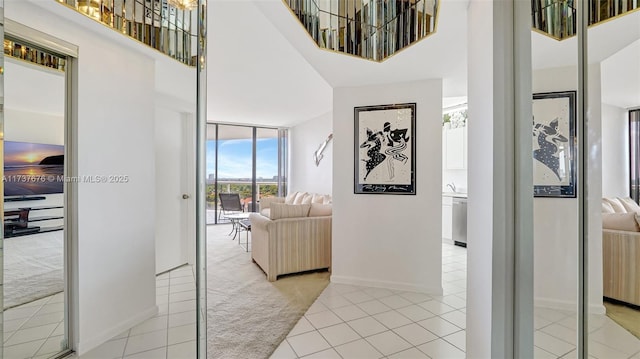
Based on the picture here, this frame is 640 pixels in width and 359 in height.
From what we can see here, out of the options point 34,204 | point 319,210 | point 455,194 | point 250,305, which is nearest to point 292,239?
point 319,210

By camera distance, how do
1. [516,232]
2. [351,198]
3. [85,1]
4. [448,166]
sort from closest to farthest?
[516,232], [85,1], [351,198], [448,166]

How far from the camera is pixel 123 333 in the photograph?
156cm

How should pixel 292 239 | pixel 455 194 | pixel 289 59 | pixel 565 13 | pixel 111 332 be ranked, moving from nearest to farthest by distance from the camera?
pixel 565 13 < pixel 111 332 < pixel 289 59 < pixel 292 239 < pixel 455 194

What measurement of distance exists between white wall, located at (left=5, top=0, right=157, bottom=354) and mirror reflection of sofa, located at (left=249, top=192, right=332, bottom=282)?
1756mm

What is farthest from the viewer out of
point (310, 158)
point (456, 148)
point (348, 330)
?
point (310, 158)

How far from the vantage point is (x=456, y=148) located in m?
5.14

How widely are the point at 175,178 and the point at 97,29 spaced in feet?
2.93

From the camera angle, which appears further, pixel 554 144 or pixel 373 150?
pixel 373 150

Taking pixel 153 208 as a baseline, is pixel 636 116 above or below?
above

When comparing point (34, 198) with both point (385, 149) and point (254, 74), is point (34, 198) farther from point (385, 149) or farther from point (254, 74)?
point (385, 149)

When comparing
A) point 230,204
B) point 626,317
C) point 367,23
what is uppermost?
point 367,23

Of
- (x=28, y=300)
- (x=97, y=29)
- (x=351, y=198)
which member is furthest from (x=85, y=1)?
(x=351, y=198)

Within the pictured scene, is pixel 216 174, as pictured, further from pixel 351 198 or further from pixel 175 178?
pixel 175 178

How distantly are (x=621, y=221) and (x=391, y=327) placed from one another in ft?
6.27
